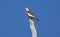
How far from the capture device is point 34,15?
14.3 meters

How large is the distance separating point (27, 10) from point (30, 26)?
57cm

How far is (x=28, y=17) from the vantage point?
14.4 m

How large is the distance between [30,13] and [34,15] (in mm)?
175

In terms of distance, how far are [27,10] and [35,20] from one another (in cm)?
45

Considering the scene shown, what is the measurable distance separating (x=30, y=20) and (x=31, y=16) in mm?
144

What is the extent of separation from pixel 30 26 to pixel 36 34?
1.16 feet

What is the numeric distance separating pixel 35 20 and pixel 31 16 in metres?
0.20

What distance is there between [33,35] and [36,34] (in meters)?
0.12

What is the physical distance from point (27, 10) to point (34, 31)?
77 centimetres

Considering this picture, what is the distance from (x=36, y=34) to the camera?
561 inches

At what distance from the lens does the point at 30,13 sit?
14352 mm

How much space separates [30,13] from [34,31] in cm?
65

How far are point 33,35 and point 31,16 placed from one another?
0.67 meters

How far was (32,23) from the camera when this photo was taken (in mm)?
14273
